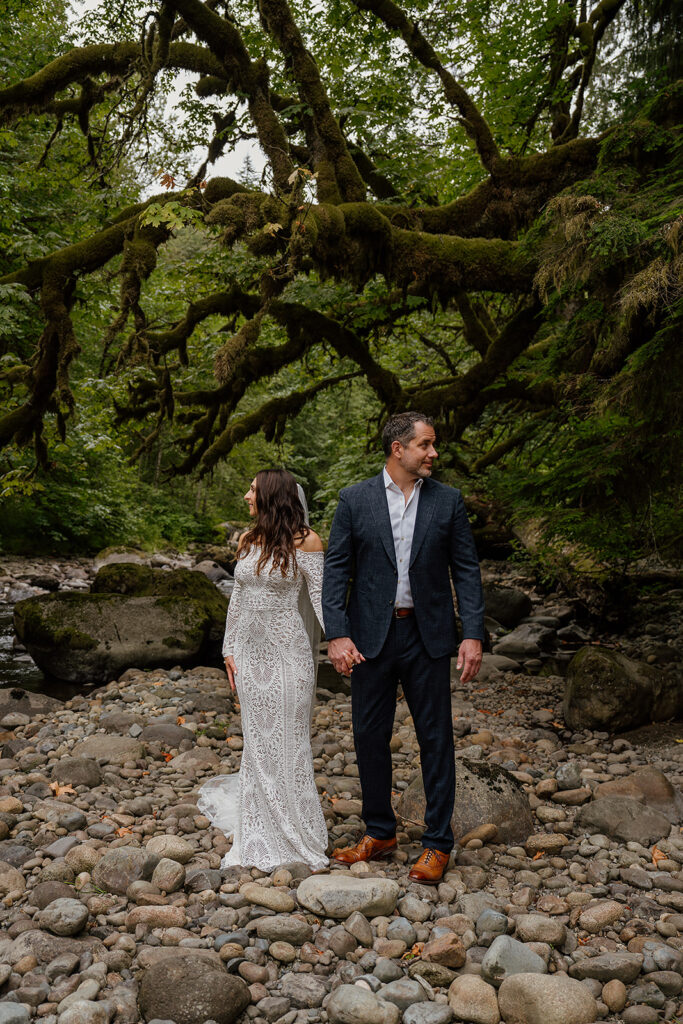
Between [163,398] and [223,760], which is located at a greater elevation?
[163,398]

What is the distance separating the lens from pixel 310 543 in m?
4.29

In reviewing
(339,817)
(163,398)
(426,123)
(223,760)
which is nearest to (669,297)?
(339,817)

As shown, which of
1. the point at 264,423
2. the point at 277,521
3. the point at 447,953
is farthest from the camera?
the point at 264,423

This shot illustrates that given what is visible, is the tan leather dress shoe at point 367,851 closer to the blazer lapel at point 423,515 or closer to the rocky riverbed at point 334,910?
the rocky riverbed at point 334,910

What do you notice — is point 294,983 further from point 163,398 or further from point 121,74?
point 121,74

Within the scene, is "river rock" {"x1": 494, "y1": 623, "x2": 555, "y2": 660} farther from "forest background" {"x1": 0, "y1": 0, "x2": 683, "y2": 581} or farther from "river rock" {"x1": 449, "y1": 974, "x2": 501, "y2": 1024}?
"river rock" {"x1": 449, "y1": 974, "x2": 501, "y2": 1024}

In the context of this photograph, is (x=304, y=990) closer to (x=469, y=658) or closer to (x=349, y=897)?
(x=349, y=897)

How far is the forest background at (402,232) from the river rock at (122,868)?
4.01m

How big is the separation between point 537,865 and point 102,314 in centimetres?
1396

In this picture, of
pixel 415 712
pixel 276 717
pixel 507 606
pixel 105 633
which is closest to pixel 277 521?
pixel 276 717

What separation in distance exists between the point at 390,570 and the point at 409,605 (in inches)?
7.9

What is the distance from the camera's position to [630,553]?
7.49 metres

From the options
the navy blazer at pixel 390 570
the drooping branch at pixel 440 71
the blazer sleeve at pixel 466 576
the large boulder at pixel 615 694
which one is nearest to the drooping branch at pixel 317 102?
the drooping branch at pixel 440 71

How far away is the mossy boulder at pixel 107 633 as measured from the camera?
9102 mm
